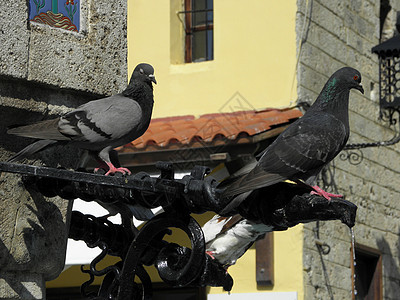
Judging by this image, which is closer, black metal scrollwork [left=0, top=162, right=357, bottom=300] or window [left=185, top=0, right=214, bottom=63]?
black metal scrollwork [left=0, top=162, right=357, bottom=300]

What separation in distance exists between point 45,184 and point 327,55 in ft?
23.7

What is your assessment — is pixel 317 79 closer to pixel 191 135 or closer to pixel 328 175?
pixel 328 175

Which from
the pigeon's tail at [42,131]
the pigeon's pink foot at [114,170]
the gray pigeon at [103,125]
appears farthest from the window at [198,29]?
the pigeon's tail at [42,131]

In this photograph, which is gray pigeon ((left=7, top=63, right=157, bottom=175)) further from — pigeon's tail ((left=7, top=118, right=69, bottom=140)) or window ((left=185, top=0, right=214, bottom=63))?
window ((left=185, top=0, right=214, bottom=63))

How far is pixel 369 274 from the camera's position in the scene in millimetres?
10625

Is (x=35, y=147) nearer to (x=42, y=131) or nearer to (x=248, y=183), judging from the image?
(x=42, y=131)

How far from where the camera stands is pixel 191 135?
855 cm

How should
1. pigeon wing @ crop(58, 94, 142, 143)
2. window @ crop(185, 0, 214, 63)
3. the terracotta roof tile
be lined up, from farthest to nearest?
window @ crop(185, 0, 214, 63) → the terracotta roof tile → pigeon wing @ crop(58, 94, 142, 143)

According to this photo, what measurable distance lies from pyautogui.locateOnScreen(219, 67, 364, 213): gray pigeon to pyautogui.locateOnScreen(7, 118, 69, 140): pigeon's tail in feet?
2.15

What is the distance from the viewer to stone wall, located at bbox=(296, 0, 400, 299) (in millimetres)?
9484

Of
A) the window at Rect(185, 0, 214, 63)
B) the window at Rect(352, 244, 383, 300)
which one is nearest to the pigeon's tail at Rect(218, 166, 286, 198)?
the window at Rect(185, 0, 214, 63)

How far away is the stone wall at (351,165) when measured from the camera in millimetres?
9484

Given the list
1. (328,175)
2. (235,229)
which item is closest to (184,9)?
(328,175)

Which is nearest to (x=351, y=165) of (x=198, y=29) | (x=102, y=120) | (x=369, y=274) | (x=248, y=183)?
(x=369, y=274)
